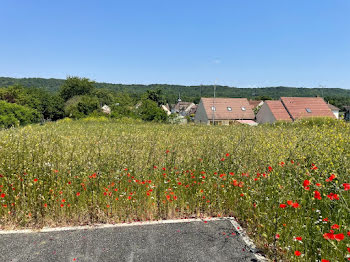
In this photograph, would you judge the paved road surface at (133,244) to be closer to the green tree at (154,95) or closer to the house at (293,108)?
the house at (293,108)

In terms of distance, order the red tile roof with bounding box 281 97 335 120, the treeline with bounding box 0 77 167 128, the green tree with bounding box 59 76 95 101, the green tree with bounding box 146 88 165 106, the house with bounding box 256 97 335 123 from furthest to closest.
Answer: the green tree with bounding box 59 76 95 101
the green tree with bounding box 146 88 165 106
the treeline with bounding box 0 77 167 128
the house with bounding box 256 97 335 123
the red tile roof with bounding box 281 97 335 120

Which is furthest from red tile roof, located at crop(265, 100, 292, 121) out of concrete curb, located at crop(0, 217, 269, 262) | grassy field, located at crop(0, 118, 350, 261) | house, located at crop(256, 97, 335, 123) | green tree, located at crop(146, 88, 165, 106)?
concrete curb, located at crop(0, 217, 269, 262)

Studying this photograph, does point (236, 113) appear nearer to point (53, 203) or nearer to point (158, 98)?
point (158, 98)

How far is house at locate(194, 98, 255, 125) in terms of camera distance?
42606 mm

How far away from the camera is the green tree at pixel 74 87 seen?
7738 cm

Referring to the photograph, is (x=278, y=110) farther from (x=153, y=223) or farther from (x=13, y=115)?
(x=13, y=115)

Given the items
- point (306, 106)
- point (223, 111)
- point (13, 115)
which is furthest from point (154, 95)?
point (306, 106)

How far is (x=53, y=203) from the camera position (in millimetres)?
3871

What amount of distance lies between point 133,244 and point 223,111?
137 ft

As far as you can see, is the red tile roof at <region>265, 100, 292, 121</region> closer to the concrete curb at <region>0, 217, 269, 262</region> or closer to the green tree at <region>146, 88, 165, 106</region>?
the green tree at <region>146, 88, 165, 106</region>

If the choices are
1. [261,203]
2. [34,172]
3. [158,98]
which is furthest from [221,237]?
[158,98]

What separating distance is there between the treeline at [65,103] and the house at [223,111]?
28.4ft

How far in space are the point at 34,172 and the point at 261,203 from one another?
13.5ft

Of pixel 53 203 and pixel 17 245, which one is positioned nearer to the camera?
pixel 17 245
